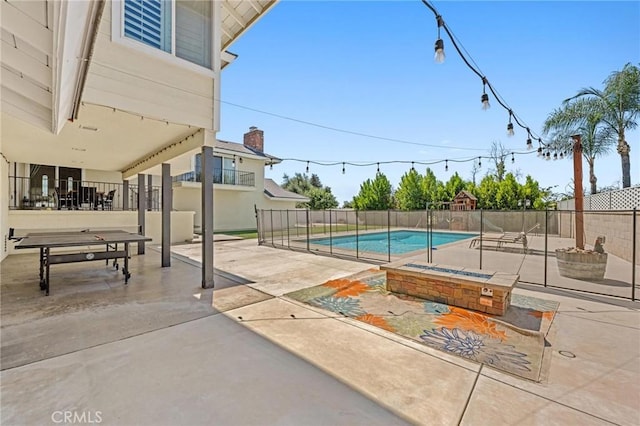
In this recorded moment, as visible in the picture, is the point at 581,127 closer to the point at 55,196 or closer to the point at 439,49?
the point at 439,49

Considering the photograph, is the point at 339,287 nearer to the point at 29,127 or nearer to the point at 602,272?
the point at 602,272

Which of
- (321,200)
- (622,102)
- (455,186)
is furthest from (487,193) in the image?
(321,200)

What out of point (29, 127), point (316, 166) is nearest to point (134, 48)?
point (29, 127)

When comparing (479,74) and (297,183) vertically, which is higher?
(297,183)

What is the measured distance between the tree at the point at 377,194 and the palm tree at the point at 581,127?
1353 centimetres

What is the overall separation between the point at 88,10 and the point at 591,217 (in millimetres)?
15728

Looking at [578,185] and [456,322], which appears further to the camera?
[578,185]

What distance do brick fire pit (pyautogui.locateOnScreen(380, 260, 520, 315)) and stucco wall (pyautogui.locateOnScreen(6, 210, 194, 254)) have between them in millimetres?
10530

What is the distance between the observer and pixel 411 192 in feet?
79.9

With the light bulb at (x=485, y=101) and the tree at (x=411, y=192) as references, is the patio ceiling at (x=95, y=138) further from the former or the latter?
the tree at (x=411, y=192)

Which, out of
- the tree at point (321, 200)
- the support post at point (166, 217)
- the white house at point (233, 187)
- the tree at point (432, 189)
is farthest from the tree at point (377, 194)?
the support post at point (166, 217)

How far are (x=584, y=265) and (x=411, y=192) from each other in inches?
727

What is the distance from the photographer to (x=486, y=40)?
614 cm

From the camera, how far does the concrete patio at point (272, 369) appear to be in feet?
7.07
